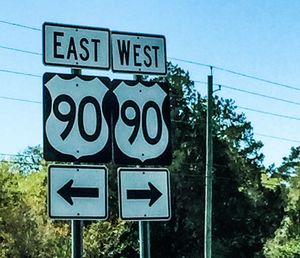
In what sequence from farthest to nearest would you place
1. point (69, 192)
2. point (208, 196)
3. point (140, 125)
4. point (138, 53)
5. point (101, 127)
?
point (208, 196) → point (138, 53) → point (140, 125) → point (101, 127) → point (69, 192)

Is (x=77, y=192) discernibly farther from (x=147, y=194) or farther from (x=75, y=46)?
(x=75, y=46)

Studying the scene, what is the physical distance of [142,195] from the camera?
4133mm

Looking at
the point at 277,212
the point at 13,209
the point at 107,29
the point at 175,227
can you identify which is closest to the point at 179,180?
the point at 175,227

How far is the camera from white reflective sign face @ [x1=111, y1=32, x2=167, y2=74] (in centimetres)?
430

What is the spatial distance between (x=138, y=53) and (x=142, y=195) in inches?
34.8

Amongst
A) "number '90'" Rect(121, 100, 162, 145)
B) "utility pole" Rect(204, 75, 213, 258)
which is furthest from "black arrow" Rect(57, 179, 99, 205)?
"utility pole" Rect(204, 75, 213, 258)

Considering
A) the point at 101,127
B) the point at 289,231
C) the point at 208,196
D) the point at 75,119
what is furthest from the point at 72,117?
the point at 289,231

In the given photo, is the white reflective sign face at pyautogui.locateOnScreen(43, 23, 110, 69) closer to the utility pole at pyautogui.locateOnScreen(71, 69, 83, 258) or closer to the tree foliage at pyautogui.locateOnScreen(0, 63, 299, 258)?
the utility pole at pyautogui.locateOnScreen(71, 69, 83, 258)

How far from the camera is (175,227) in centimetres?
4053

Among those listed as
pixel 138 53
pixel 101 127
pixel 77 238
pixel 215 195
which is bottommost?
pixel 215 195

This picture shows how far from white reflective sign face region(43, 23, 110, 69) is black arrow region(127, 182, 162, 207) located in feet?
2.50

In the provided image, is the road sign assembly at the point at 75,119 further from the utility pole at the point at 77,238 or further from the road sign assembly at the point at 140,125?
the utility pole at the point at 77,238

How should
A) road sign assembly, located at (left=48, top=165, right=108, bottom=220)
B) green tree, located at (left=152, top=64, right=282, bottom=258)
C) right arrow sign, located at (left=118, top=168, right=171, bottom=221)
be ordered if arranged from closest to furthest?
road sign assembly, located at (left=48, top=165, right=108, bottom=220) < right arrow sign, located at (left=118, top=168, right=171, bottom=221) < green tree, located at (left=152, top=64, right=282, bottom=258)

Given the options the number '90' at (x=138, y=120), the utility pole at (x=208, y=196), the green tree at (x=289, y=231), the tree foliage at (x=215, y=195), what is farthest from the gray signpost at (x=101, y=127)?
the green tree at (x=289, y=231)
